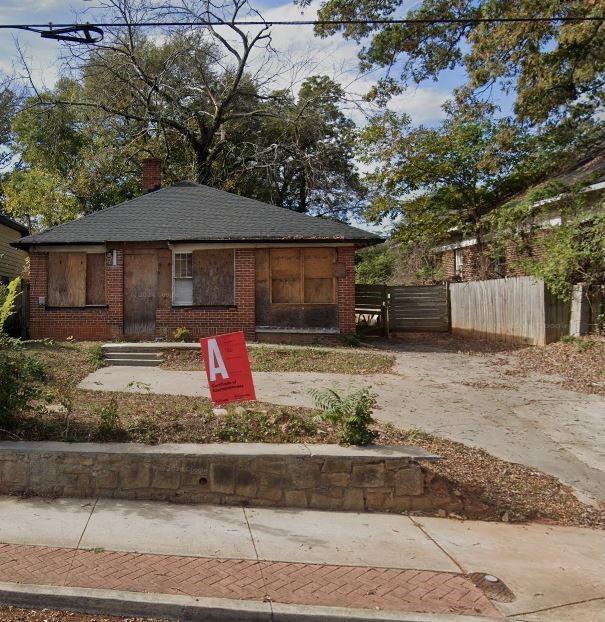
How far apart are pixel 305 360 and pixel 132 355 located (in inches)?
164

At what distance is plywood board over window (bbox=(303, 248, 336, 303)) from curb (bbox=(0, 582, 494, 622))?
12.4 m

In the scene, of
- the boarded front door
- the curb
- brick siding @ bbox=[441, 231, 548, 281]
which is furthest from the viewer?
brick siding @ bbox=[441, 231, 548, 281]

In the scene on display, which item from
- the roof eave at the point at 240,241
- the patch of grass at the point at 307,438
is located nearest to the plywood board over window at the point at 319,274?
the roof eave at the point at 240,241

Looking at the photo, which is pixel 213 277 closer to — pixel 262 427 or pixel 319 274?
pixel 319 274

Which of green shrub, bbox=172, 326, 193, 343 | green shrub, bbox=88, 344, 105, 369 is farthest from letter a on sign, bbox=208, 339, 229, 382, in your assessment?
green shrub, bbox=172, 326, 193, 343

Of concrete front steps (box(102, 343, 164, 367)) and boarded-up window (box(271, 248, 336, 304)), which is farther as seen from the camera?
boarded-up window (box(271, 248, 336, 304))

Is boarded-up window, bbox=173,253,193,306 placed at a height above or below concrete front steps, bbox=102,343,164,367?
above

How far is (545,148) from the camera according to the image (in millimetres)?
19875

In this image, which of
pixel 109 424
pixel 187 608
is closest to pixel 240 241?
pixel 109 424

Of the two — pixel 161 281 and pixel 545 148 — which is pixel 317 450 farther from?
pixel 545 148

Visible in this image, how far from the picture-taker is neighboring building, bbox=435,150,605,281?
15789 millimetres

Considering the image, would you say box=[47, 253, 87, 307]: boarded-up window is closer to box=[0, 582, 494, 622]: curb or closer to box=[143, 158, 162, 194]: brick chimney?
box=[143, 158, 162, 194]: brick chimney

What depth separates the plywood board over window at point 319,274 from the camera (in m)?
15.5

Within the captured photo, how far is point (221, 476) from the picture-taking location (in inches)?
196
